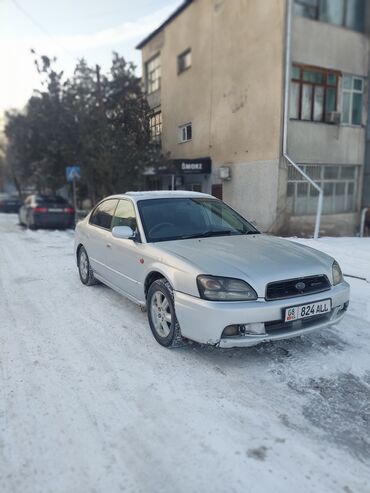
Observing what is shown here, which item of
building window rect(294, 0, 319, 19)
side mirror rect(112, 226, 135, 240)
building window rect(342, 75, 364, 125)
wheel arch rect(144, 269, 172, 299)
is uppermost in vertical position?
building window rect(294, 0, 319, 19)

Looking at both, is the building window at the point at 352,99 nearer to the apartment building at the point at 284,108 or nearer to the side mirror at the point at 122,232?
the apartment building at the point at 284,108

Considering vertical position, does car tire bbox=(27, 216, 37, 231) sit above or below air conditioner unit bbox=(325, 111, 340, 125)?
below

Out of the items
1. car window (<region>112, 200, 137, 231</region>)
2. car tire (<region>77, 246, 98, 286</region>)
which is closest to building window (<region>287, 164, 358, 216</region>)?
car tire (<region>77, 246, 98, 286</region>)

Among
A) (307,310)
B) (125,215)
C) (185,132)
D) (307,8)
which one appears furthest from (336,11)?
(307,310)

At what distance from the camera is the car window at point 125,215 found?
4817mm

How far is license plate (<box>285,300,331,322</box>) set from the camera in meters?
3.44

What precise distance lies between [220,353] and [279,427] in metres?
1.19

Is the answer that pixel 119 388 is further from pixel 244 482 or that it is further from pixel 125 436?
pixel 244 482

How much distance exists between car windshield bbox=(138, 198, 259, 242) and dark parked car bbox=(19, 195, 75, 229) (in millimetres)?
11276

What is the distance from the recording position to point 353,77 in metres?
14.1

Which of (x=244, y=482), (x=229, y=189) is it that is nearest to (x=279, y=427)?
(x=244, y=482)

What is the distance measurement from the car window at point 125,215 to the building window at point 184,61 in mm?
14581

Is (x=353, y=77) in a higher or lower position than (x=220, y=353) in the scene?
higher

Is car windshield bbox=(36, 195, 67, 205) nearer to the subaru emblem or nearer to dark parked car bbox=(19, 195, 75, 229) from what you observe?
dark parked car bbox=(19, 195, 75, 229)
